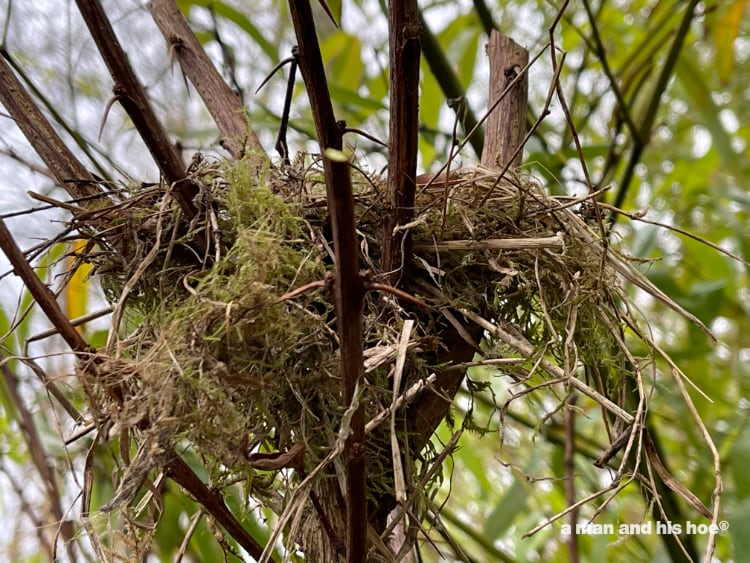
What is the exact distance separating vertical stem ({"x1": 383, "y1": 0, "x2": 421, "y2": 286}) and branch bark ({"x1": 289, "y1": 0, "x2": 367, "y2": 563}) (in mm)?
68

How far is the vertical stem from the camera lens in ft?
1.05

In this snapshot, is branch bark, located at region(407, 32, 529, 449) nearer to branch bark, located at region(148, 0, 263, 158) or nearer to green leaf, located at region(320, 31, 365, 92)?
branch bark, located at region(148, 0, 263, 158)

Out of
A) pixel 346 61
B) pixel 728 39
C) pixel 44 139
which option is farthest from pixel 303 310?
pixel 728 39

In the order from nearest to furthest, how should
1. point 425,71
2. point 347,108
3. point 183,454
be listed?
point 183,454 < point 425,71 < point 347,108

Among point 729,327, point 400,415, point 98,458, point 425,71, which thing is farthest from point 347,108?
point 729,327

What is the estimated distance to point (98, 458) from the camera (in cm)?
101

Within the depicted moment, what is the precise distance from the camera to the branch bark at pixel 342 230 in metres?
0.25

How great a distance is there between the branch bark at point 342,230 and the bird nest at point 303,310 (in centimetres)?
1

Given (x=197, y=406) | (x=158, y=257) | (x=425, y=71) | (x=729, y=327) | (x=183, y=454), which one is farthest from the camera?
(x=729, y=327)

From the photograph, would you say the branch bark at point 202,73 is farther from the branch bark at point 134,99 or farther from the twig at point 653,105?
the twig at point 653,105

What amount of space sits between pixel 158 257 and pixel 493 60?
0.33 m

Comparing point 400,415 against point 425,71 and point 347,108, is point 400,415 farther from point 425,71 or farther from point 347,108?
point 347,108

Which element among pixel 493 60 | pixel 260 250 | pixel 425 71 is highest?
pixel 425 71

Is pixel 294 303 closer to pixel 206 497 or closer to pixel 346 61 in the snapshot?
pixel 206 497
